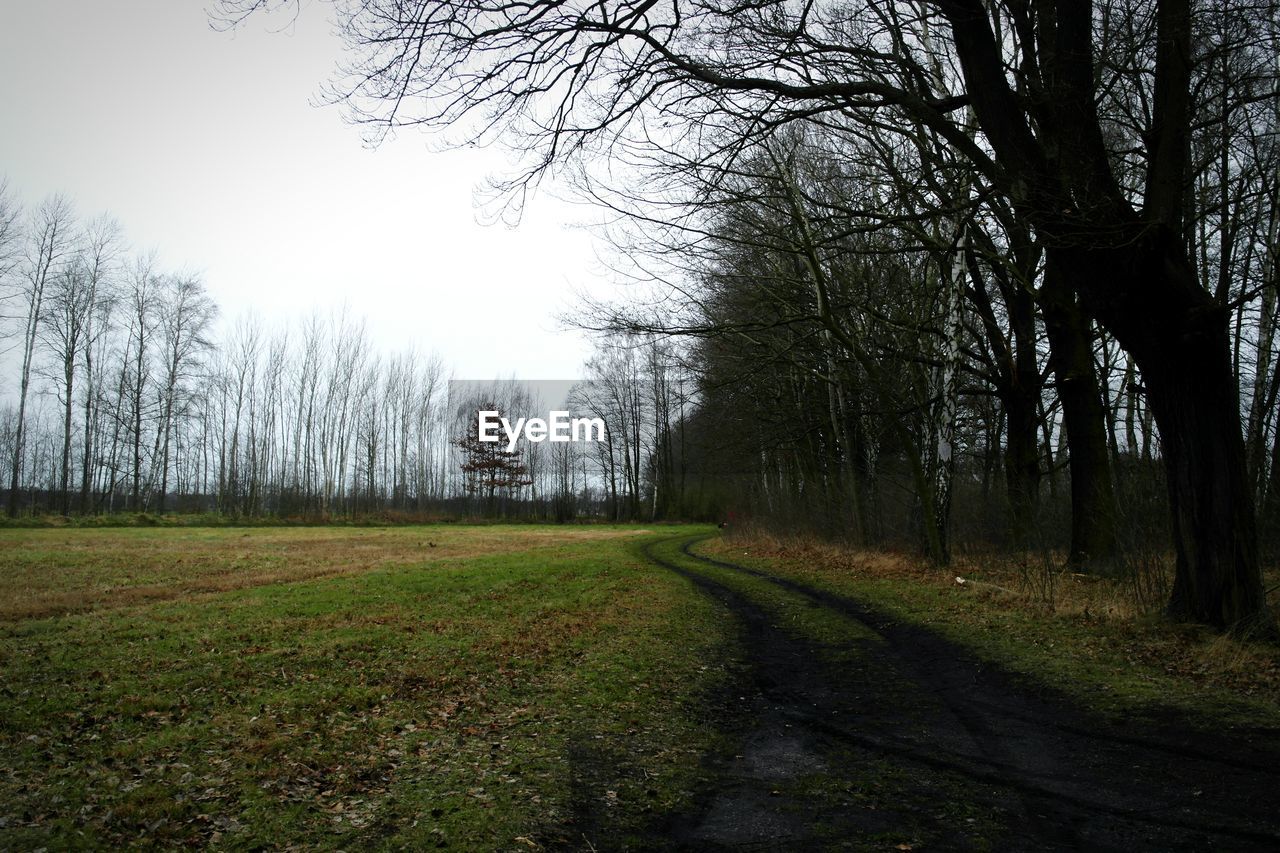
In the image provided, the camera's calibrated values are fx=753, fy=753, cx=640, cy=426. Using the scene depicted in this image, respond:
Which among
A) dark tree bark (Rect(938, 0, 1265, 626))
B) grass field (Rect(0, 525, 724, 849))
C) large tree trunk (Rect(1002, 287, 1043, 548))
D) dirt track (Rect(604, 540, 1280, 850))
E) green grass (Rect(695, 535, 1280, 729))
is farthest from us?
large tree trunk (Rect(1002, 287, 1043, 548))

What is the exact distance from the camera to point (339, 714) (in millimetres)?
5953

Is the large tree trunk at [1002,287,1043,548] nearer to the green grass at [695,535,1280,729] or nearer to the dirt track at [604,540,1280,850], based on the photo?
the green grass at [695,535,1280,729]

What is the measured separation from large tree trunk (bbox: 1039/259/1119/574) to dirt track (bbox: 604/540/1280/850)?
253 inches

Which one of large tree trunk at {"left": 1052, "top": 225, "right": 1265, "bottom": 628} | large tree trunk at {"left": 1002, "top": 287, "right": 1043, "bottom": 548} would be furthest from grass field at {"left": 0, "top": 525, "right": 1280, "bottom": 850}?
large tree trunk at {"left": 1002, "top": 287, "right": 1043, "bottom": 548}

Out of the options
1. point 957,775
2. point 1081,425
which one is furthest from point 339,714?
point 1081,425

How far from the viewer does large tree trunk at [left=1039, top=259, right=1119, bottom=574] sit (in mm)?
12305

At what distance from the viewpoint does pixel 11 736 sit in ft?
16.5

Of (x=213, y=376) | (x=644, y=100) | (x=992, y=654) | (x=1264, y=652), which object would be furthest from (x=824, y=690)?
(x=213, y=376)

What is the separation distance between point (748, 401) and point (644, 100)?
1454cm

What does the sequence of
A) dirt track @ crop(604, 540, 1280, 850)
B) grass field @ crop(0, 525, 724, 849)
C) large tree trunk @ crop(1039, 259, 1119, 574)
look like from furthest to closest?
large tree trunk @ crop(1039, 259, 1119, 574) → grass field @ crop(0, 525, 724, 849) → dirt track @ crop(604, 540, 1280, 850)

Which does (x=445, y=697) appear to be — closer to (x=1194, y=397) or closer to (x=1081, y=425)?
(x=1194, y=397)

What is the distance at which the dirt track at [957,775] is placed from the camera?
3.71 metres

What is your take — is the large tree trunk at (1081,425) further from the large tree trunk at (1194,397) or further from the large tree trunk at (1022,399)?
the large tree trunk at (1194,397)

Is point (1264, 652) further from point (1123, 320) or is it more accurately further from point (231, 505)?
point (231, 505)
